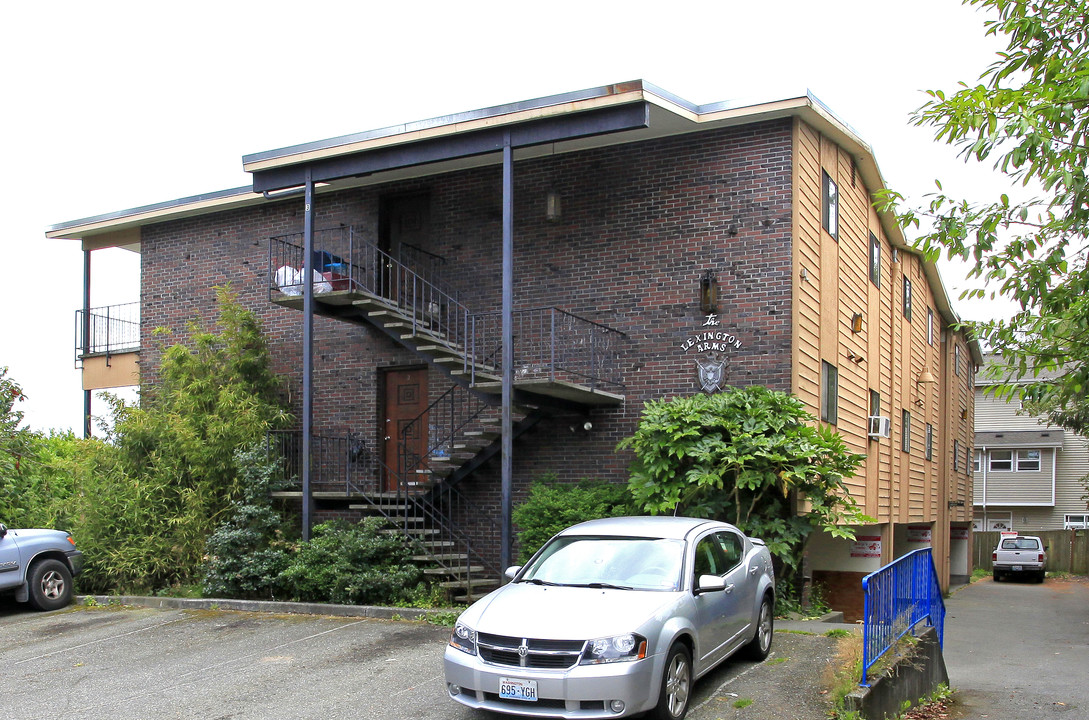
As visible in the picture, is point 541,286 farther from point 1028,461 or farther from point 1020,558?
point 1028,461

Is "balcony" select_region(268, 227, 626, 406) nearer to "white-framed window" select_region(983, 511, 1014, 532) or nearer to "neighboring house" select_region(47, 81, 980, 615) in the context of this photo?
"neighboring house" select_region(47, 81, 980, 615)

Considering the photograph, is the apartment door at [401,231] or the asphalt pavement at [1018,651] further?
the apartment door at [401,231]

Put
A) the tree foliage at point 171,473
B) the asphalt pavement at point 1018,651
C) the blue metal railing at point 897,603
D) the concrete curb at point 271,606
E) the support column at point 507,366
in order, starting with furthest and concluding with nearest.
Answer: the tree foliage at point 171,473 < the support column at point 507,366 < the concrete curb at point 271,606 < the asphalt pavement at point 1018,651 < the blue metal railing at point 897,603

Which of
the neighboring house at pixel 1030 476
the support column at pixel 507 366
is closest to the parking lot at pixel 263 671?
the support column at pixel 507 366

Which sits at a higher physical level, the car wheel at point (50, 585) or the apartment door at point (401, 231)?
the apartment door at point (401, 231)

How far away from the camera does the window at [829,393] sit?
15.1m

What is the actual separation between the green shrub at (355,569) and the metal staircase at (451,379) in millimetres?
363

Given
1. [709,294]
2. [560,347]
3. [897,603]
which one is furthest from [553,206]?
[897,603]

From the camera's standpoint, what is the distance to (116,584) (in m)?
14.7

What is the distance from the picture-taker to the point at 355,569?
13.1 metres

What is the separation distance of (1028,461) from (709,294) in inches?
1456

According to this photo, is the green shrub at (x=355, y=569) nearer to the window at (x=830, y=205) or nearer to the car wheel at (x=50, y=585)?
the car wheel at (x=50, y=585)

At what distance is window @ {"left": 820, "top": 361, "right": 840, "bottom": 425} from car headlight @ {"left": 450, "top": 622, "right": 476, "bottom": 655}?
29.9 ft

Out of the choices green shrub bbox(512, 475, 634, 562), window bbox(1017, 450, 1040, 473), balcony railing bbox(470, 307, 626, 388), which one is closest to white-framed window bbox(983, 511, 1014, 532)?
window bbox(1017, 450, 1040, 473)
